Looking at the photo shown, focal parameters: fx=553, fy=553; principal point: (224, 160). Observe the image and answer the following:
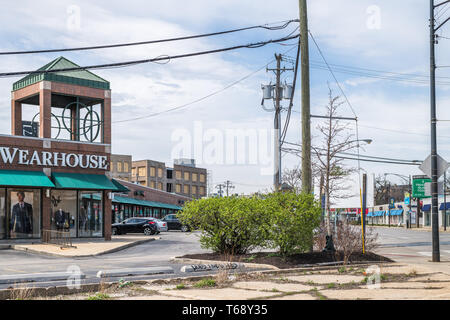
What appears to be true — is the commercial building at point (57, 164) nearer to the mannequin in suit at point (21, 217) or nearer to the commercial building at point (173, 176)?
the mannequin in suit at point (21, 217)

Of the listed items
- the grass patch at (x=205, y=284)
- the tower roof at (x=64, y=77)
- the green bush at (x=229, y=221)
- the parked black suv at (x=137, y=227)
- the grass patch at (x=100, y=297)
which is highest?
the tower roof at (x=64, y=77)

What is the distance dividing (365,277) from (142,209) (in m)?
53.4

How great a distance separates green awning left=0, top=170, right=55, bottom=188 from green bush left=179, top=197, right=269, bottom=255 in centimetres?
1270

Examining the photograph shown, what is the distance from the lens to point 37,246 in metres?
25.2

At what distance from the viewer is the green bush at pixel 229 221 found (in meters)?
15.2

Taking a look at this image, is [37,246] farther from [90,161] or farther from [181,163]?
[181,163]

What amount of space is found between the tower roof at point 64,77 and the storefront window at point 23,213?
6001 mm

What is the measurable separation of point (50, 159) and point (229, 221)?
51.7 ft

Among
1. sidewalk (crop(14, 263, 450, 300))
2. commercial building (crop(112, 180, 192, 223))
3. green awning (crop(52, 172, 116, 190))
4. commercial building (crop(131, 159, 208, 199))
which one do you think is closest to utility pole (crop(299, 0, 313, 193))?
sidewalk (crop(14, 263, 450, 300))

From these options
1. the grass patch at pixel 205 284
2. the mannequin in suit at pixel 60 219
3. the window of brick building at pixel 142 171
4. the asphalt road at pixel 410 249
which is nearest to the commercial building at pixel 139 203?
the mannequin in suit at pixel 60 219

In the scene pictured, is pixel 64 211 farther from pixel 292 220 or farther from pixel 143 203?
pixel 143 203

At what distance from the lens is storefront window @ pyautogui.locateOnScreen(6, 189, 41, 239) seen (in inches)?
1078

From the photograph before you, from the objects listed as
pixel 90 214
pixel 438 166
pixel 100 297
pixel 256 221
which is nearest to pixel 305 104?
pixel 256 221
